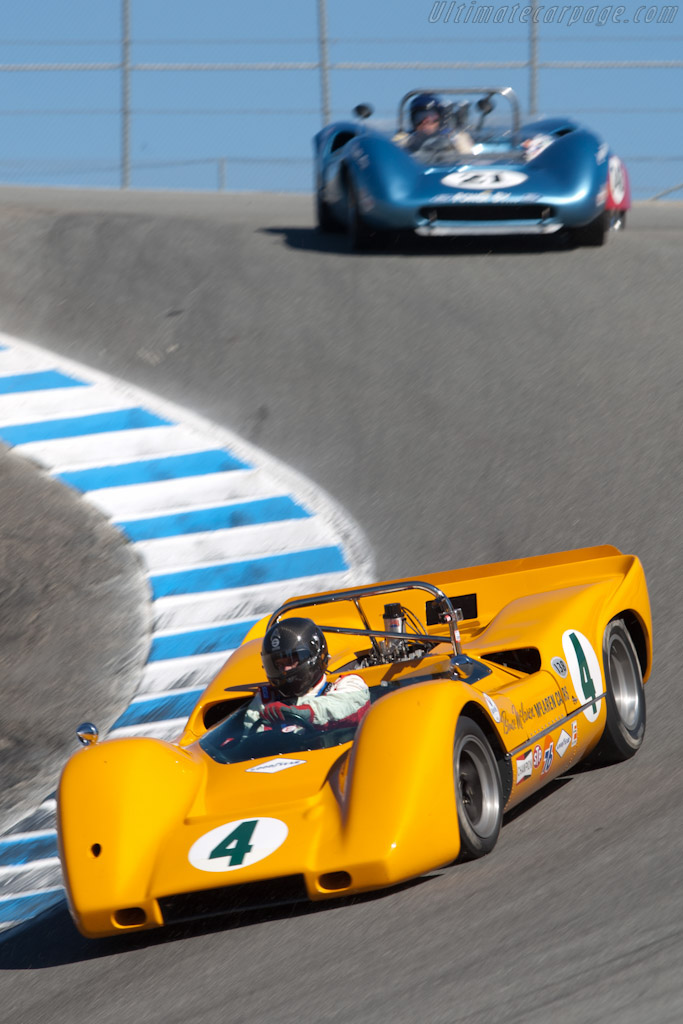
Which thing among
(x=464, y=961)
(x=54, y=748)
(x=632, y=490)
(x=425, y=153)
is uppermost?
(x=425, y=153)

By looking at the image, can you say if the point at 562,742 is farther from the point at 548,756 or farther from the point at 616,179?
the point at 616,179

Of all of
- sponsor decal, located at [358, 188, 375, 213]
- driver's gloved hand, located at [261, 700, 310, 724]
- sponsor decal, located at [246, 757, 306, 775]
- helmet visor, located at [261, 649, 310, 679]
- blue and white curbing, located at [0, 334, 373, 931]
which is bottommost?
blue and white curbing, located at [0, 334, 373, 931]

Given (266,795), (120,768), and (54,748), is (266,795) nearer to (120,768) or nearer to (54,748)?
(120,768)

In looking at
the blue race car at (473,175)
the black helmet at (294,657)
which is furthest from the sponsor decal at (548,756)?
the blue race car at (473,175)

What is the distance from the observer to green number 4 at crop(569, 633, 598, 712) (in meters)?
5.40

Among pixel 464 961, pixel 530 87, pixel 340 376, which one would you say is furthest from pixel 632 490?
pixel 530 87

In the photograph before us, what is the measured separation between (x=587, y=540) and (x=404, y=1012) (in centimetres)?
489

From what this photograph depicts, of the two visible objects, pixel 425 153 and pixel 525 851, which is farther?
pixel 425 153

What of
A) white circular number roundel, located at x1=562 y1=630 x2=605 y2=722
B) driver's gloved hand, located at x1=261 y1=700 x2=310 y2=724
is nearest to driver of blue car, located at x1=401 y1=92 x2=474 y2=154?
white circular number roundel, located at x1=562 y1=630 x2=605 y2=722

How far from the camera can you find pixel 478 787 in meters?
4.60

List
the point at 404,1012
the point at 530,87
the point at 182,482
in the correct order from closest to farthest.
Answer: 1. the point at 404,1012
2. the point at 182,482
3. the point at 530,87

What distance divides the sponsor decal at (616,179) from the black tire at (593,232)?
0.23 metres

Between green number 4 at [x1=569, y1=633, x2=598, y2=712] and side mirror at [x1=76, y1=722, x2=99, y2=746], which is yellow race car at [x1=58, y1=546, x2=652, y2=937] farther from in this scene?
side mirror at [x1=76, y1=722, x2=99, y2=746]

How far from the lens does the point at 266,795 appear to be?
4559 millimetres
